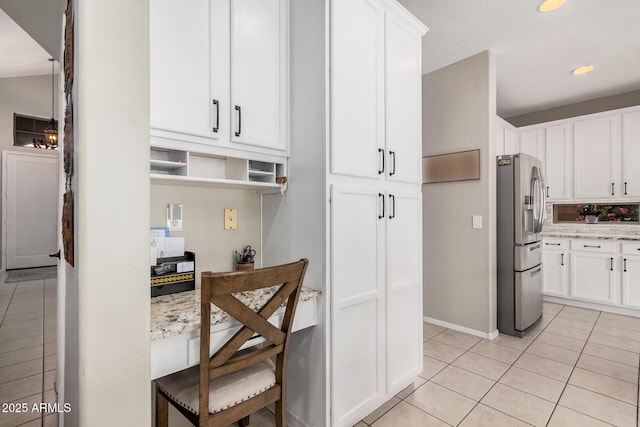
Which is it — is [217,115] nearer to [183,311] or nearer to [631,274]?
[183,311]

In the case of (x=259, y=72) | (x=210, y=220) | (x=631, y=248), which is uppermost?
(x=259, y=72)

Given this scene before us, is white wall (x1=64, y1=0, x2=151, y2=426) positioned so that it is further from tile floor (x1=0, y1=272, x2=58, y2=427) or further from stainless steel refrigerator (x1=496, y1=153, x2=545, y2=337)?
stainless steel refrigerator (x1=496, y1=153, x2=545, y2=337)

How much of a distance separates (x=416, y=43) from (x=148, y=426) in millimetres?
2617

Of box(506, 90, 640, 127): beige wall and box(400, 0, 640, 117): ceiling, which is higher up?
box(400, 0, 640, 117): ceiling

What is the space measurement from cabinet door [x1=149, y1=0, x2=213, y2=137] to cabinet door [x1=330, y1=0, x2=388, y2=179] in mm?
642

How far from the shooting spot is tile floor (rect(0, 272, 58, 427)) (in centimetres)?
199

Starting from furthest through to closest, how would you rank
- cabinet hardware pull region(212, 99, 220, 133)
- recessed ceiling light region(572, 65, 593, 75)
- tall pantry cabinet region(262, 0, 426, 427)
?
recessed ceiling light region(572, 65, 593, 75), tall pantry cabinet region(262, 0, 426, 427), cabinet hardware pull region(212, 99, 220, 133)

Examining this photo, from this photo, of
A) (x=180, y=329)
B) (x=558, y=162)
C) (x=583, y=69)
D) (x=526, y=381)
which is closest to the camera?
(x=180, y=329)

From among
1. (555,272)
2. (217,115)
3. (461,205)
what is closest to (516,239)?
(461,205)

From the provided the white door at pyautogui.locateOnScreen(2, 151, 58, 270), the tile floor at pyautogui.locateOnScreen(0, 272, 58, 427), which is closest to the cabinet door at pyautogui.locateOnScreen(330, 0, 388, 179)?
the tile floor at pyautogui.locateOnScreen(0, 272, 58, 427)

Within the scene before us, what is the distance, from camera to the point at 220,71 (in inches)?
61.6

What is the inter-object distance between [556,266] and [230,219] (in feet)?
14.3

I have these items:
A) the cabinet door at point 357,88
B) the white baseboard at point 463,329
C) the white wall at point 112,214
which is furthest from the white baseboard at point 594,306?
the white wall at point 112,214

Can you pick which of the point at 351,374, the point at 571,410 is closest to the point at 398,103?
the point at 351,374
